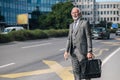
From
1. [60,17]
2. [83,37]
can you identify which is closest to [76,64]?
[83,37]

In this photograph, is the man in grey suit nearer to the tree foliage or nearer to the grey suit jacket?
the grey suit jacket

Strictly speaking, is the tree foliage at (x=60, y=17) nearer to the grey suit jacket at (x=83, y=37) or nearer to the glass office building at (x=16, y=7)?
the glass office building at (x=16, y=7)

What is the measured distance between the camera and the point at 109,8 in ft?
607

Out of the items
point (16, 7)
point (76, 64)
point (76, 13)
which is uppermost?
point (16, 7)

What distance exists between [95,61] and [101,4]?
178 m

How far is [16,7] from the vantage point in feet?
379

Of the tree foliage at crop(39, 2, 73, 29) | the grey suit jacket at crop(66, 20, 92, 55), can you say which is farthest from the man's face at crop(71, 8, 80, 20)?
the tree foliage at crop(39, 2, 73, 29)

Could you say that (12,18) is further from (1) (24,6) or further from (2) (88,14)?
(2) (88,14)

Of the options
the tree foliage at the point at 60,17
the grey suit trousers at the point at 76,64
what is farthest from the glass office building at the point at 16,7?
the grey suit trousers at the point at 76,64

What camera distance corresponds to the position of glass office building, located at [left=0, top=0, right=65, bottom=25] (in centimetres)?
10869

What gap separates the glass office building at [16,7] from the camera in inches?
4279

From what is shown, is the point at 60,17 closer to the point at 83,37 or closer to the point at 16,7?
the point at 16,7

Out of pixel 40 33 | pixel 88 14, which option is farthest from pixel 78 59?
pixel 88 14

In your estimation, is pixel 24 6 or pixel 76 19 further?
pixel 24 6
